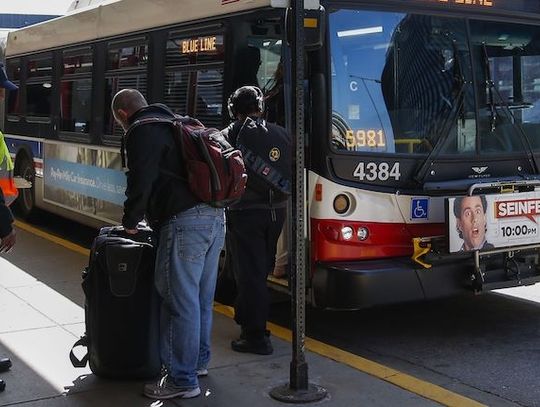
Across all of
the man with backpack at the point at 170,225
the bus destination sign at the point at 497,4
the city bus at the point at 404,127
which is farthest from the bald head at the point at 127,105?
the bus destination sign at the point at 497,4

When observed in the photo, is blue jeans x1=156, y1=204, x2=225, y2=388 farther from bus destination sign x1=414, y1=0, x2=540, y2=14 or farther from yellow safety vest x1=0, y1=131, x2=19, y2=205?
bus destination sign x1=414, y1=0, x2=540, y2=14

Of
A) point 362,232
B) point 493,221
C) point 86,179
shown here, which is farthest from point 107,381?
point 86,179

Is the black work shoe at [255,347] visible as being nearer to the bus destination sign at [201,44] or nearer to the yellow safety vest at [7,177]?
the yellow safety vest at [7,177]

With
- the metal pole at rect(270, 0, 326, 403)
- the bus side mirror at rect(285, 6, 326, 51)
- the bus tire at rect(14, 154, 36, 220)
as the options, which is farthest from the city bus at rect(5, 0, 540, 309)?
the bus tire at rect(14, 154, 36, 220)

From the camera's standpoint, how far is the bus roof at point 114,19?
6.22 metres

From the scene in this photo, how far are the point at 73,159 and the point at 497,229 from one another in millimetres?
5415

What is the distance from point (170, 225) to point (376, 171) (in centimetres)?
182

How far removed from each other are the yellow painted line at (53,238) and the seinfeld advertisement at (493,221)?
16.0 feet

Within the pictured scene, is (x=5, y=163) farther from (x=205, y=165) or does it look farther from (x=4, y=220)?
(x=205, y=165)

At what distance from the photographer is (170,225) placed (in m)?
4.09

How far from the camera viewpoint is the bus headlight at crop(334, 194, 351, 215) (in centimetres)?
525

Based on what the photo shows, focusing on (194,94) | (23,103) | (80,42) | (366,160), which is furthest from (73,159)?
(366,160)

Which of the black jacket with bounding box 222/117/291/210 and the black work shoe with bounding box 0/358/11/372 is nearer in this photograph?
the black work shoe with bounding box 0/358/11/372

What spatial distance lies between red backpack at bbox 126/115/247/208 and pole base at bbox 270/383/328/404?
113 centimetres
